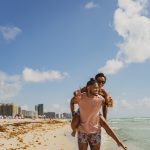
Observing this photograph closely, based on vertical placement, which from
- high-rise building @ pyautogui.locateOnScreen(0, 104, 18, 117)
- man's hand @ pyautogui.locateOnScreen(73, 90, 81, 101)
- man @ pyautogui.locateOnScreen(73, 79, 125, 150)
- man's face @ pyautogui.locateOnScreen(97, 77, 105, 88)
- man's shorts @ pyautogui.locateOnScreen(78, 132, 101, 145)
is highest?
high-rise building @ pyautogui.locateOnScreen(0, 104, 18, 117)

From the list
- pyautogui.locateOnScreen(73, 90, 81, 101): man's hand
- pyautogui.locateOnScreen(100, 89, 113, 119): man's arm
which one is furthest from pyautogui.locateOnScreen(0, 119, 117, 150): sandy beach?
pyautogui.locateOnScreen(73, 90, 81, 101): man's hand

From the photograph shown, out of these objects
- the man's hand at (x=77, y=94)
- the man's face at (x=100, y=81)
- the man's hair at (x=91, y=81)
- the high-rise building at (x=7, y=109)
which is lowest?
the man's hand at (x=77, y=94)

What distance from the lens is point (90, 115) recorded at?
6312 millimetres

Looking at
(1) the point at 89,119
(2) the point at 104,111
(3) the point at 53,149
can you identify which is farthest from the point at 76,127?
(3) the point at 53,149

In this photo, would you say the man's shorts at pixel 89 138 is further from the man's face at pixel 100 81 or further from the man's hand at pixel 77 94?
the man's face at pixel 100 81

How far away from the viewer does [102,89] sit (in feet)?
22.1

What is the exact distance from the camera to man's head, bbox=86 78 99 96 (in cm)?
628

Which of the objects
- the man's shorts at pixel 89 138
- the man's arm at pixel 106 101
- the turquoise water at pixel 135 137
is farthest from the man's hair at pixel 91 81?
the turquoise water at pixel 135 137

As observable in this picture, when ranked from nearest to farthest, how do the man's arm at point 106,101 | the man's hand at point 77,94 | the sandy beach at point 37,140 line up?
the man's hand at point 77,94, the man's arm at point 106,101, the sandy beach at point 37,140

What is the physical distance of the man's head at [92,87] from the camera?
628 centimetres

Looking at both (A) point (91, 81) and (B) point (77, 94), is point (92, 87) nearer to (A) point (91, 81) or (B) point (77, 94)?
(A) point (91, 81)

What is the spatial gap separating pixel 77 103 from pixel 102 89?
698 mm

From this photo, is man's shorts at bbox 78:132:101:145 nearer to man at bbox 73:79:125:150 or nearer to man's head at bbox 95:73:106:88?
man at bbox 73:79:125:150

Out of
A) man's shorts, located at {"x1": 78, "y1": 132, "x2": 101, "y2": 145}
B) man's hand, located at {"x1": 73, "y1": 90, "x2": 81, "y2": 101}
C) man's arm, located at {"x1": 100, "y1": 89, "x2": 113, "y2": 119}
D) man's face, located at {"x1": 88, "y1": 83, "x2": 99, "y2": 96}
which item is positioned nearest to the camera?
man's hand, located at {"x1": 73, "y1": 90, "x2": 81, "y2": 101}
